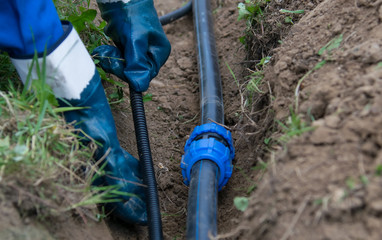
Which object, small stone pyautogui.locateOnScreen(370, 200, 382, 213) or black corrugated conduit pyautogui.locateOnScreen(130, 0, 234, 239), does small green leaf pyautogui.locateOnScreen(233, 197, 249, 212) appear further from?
small stone pyautogui.locateOnScreen(370, 200, 382, 213)

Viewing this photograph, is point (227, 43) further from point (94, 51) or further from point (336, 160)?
point (336, 160)

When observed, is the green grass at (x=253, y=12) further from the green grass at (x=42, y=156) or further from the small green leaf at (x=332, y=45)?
the green grass at (x=42, y=156)

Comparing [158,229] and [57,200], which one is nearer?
[57,200]

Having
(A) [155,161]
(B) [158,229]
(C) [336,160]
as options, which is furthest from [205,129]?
(C) [336,160]

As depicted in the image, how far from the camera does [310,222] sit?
801 millimetres

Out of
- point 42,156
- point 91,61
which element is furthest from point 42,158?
point 91,61

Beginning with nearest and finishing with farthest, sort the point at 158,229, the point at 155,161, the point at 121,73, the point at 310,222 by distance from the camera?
the point at 310,222 < the point at 158,229 < the point at 121,73 < the point at 155,161

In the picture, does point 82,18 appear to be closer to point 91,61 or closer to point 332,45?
point 91,61

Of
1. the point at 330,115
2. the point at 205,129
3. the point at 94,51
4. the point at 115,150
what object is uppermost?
the point at 94,51

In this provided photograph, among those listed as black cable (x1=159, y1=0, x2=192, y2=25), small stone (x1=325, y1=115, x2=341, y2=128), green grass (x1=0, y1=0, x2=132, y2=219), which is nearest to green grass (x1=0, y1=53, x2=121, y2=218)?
green grass (x1=0, y1=0, x2=132, y2=219)

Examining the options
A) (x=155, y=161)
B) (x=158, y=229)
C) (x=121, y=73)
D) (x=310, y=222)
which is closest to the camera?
(x=310, y=222)

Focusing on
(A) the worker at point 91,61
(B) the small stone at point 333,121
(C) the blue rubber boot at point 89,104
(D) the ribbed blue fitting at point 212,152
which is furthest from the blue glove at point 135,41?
(B) the small stone at point 333,121

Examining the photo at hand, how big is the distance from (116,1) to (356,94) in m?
1.10

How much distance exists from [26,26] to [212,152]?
33.0 inches
